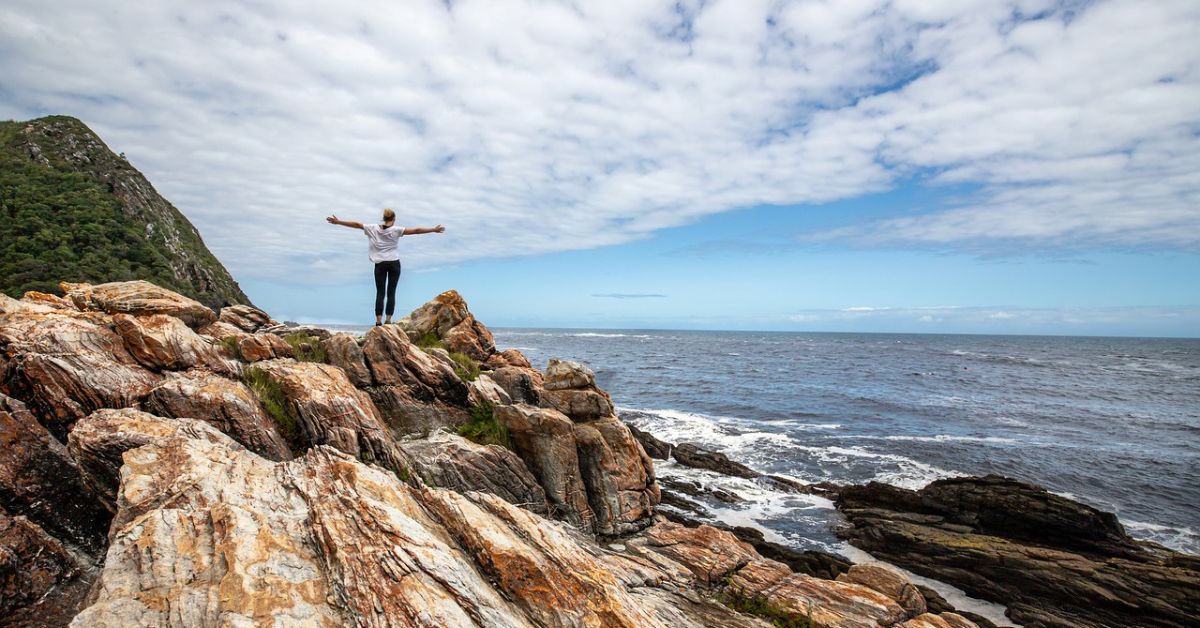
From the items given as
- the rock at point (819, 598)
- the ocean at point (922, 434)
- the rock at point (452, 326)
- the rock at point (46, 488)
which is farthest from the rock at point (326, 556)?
the ocean at point (922, 434)

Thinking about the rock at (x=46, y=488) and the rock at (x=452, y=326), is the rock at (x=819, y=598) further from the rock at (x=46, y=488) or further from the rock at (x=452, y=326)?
the rock at (x=452, y=326)

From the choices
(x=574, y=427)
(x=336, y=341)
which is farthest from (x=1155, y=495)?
(x=336, y=341)

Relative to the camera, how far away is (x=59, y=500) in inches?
282

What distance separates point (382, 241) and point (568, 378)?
7213 millimetres

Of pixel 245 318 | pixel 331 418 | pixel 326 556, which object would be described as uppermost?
pixel 245 318

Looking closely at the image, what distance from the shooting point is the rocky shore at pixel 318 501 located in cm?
572

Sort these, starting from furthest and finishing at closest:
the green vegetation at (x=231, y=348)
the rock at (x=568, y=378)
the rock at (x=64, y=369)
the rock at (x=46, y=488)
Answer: the rock at (x=568, y=378)
the green vegetation at (x=231, y=348)
the rock at (x=64, y=369)
the rock at (x=46, y=488)

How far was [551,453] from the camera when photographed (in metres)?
14.7

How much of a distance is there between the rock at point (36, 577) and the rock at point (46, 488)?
33cm

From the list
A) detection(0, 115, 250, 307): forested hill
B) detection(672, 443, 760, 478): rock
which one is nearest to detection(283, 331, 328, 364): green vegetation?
detection(672, 443, 760, 478): rock

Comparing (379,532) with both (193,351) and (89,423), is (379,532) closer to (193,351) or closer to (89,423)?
(89,423)

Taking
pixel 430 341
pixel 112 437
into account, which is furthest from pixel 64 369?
pixel 430 341

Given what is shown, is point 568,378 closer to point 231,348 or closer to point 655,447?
point 231,348

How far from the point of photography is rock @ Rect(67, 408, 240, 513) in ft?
24.6
